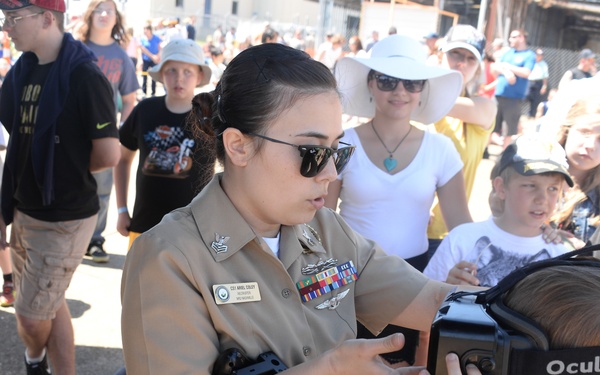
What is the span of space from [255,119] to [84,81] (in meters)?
1.91

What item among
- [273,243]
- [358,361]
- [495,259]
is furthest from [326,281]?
[495,259]

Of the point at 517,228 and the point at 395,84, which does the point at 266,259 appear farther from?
the point at 395,84

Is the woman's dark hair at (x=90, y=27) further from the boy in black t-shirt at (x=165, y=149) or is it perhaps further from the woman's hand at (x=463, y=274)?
the woman's hand at (x=463, y=274)

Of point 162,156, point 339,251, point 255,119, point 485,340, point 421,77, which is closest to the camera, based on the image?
point 485,340

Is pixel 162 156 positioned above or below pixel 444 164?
below

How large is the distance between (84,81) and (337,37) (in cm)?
1392

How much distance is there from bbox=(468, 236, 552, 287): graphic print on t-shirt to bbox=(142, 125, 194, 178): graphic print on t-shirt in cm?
172

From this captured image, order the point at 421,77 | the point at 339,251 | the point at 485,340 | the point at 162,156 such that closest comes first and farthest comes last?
the point at 485,340 < the point at 339,251 < the point at 421,77 < the point at 162,156

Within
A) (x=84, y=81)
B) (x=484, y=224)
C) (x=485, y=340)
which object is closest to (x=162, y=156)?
(x=84, y=81)

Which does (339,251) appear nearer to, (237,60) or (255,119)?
(255,119)

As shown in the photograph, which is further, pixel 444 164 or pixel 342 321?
pixel 444 164

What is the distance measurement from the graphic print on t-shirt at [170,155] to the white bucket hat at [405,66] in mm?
960

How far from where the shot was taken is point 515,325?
1.19 meters

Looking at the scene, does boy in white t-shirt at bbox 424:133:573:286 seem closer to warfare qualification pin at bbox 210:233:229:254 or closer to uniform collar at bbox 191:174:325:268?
uniform collar at bbox 191:174:325:268
